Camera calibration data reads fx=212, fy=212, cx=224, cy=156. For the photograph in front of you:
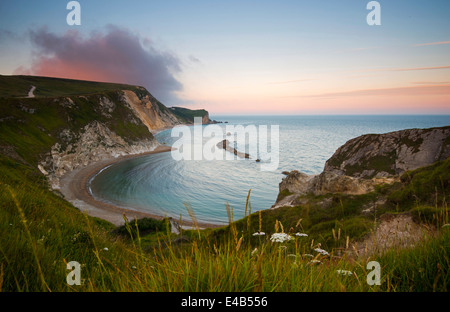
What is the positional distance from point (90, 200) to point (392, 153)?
74.4m

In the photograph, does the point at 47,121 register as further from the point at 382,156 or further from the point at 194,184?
the point at 382,156

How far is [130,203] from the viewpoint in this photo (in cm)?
5953

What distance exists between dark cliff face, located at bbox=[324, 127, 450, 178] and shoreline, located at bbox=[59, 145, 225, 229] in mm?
34922

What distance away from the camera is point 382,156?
→ 47188 mm

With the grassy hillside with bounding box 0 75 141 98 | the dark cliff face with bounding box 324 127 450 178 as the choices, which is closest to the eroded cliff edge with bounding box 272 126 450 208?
the dark cliff face with bounding box 324 127 450 178

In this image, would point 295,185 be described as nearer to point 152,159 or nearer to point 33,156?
point 33,156

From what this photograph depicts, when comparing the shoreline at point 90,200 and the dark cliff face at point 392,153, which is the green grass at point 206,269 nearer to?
the shoreline at point 90,200

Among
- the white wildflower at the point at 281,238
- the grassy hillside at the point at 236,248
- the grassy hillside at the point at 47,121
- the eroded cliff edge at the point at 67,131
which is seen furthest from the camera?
the eroded cliff edge at the point at 67,131

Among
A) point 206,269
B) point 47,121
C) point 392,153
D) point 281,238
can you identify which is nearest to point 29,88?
point 47,121

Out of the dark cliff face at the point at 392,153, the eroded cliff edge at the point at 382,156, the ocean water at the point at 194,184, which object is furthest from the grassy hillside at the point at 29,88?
the dark cliff face at the point at 392,153

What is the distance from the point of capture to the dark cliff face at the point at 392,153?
42094 millimetres

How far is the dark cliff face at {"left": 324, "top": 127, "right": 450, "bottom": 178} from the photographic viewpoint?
1657 inches
